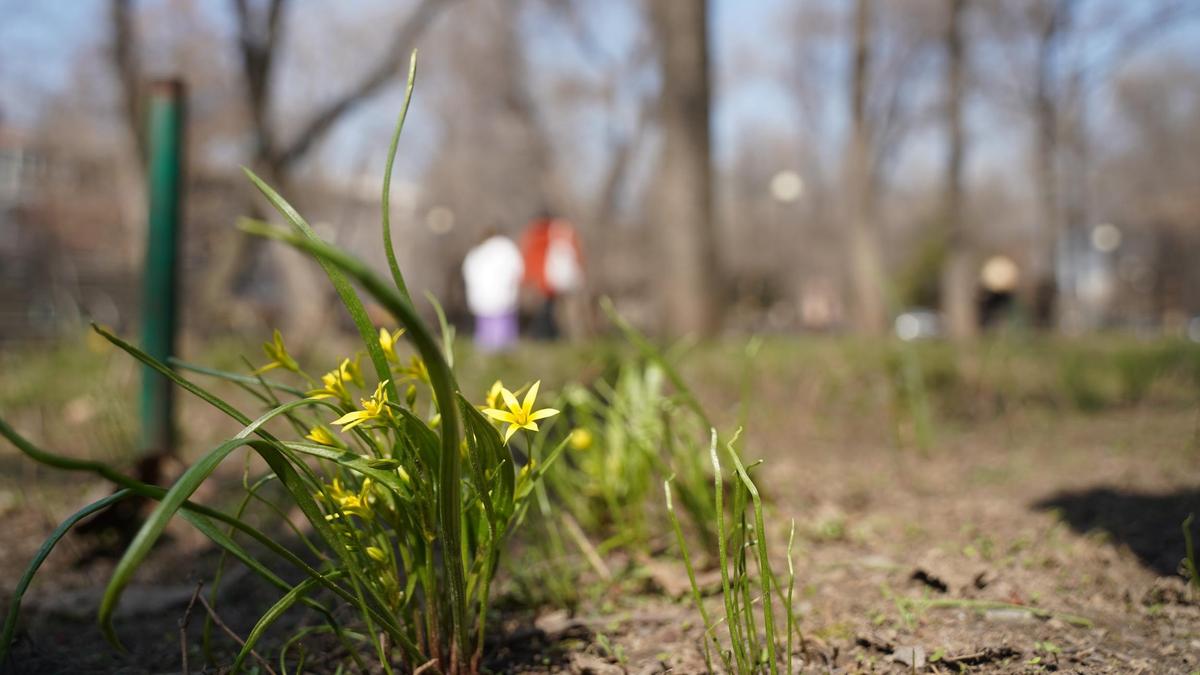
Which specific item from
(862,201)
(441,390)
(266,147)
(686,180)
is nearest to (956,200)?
(862,201)

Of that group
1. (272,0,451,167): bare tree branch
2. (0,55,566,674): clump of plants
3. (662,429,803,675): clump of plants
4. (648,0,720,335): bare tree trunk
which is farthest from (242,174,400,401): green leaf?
(272,0,451,167): bare tree branch

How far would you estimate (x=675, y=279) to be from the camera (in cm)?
571

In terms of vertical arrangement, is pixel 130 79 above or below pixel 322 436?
above

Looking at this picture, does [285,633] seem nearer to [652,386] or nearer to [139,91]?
[652,386]

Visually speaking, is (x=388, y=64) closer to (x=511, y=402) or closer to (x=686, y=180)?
(x=686, y=180)

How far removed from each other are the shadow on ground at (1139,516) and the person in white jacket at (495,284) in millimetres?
6024

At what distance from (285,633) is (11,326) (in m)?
9.98

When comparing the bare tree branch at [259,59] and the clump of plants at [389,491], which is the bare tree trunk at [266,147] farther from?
the clump of plants at [389,491]

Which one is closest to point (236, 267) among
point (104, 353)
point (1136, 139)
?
point (104, 353)

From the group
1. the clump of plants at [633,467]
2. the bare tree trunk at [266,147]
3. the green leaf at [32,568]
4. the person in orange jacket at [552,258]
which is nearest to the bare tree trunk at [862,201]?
the person in orange jacket at [552,258]

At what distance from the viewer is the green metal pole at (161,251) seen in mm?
2758

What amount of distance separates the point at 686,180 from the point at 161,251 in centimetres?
363

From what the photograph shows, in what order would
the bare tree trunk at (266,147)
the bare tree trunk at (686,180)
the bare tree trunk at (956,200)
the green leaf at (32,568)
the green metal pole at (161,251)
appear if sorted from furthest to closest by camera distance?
the bare tree trunk at (956,200) → the bare tree trunk at (266,147) → the bare tree trunk at (686,180) → the green metal pole at (161,251) → the green leaf at (32,568)

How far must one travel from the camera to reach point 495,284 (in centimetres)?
804
